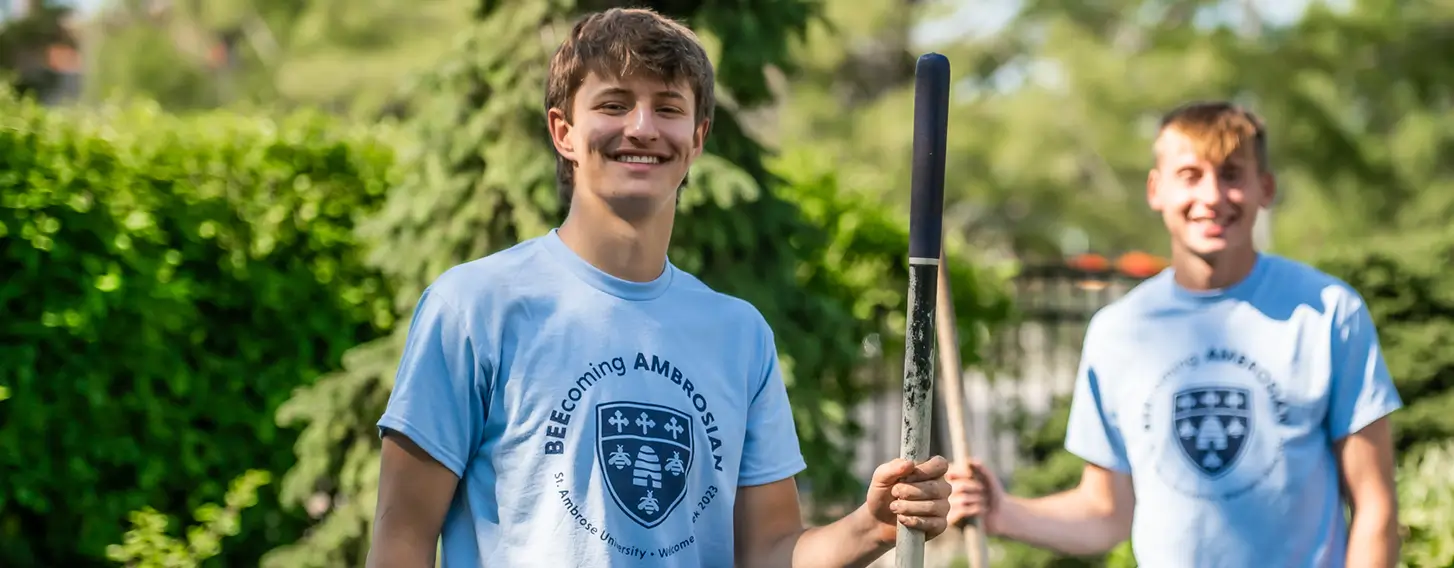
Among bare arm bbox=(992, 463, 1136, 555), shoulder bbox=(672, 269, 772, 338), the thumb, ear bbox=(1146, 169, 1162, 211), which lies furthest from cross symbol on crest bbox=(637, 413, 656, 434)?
ear bbox=(1146, 169, 1162, 211)

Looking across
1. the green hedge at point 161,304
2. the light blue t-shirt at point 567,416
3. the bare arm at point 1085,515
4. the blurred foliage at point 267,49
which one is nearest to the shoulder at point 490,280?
the light blue t-shirt at point 567,416

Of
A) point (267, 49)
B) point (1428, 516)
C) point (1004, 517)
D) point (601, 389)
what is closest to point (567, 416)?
point (601, 389)

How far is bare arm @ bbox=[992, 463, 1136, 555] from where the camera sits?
3.60 meters

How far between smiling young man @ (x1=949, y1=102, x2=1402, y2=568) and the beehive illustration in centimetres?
95

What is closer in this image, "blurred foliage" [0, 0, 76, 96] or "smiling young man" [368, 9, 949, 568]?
"smiling young man" [368, 9, 949, 568]

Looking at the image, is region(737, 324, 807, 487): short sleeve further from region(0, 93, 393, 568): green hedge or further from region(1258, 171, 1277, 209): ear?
region(0, 93, 393, 568): green hedge

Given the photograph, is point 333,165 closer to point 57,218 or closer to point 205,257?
point 205,257

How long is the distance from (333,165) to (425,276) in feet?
5.35

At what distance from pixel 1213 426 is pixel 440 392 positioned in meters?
1.89

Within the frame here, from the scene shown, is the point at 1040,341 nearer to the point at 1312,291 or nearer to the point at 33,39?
the point at 1312,291

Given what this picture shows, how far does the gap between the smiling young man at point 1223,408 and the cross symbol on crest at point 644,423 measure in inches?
37.8

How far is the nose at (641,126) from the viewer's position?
243 cm

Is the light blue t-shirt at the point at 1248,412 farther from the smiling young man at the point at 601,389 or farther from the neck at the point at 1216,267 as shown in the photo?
the smiling young man at the point at 601,389

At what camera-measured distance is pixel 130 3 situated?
93.7 ft
